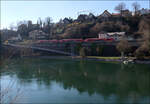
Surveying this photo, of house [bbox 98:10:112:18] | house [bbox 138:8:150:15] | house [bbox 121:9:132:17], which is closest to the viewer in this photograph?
house [bbox 121:9:132:17]

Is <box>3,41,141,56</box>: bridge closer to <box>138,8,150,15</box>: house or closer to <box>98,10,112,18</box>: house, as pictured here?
<box>98,10,112,18</box>: house

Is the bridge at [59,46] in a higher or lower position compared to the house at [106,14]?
lower

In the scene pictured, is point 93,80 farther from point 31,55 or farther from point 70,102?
point 31,55

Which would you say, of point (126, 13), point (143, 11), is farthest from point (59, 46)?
point (143, 11)

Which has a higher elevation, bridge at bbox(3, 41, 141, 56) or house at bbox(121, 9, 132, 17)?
house at bbox(121, 9, 132, 17)

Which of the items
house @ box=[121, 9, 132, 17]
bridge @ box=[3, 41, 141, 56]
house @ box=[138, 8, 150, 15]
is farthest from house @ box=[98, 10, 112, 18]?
bridge @ box=[3, 41, 141, 56]

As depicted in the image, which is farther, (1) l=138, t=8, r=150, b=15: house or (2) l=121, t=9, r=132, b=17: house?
(1) l=138, t=8, r=150, b=15: house

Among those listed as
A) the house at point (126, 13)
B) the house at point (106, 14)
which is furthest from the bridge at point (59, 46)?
the house at point (106, 14)

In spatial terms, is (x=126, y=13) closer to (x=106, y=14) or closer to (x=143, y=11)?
(x=143, y=11)

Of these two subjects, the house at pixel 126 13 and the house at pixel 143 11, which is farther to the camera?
the house at pixel 143 11

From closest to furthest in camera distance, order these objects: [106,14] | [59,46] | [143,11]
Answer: [59,46], [143,11], [106,14]

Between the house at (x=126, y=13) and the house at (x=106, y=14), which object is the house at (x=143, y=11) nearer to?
the house at (x=126, y=13)

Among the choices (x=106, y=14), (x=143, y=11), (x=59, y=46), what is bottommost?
(x=59, y=46)

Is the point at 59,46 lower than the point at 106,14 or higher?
lower
